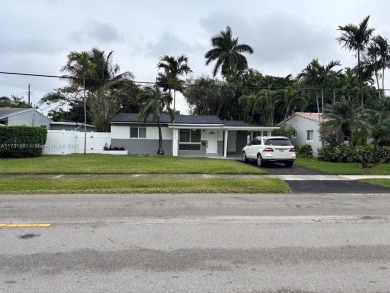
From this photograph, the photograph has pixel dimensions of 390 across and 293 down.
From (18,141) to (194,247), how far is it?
19.7m

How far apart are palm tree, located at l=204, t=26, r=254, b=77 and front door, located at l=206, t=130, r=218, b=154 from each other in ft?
66.3

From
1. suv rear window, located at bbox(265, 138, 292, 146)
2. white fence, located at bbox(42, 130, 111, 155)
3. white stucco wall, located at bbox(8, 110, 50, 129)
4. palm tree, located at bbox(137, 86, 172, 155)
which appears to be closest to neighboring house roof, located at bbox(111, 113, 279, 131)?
palm tree, located at bbox(137, 86, 172, 155)

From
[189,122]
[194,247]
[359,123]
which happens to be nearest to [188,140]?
[189,122]

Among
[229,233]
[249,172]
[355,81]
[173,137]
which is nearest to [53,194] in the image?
[229,233]

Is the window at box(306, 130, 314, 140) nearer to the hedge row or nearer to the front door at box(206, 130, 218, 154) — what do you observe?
the hedge row


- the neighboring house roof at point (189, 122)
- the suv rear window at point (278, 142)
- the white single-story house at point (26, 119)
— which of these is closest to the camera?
the suv rear window at point (278, 142)

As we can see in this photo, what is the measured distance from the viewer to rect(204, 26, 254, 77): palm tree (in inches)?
1806

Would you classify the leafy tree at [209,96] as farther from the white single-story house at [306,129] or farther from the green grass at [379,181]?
the green grass at [379,181]

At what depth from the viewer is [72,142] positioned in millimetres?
26234

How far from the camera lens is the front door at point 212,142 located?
27.4 metres

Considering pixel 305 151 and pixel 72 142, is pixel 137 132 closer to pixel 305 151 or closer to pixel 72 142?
pixel 72 142

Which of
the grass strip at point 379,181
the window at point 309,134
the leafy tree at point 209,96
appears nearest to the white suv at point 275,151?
the grass strip at point 379,181

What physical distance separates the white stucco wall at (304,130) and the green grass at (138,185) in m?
15.0

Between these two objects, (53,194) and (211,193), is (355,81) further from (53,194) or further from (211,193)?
(53,194)
